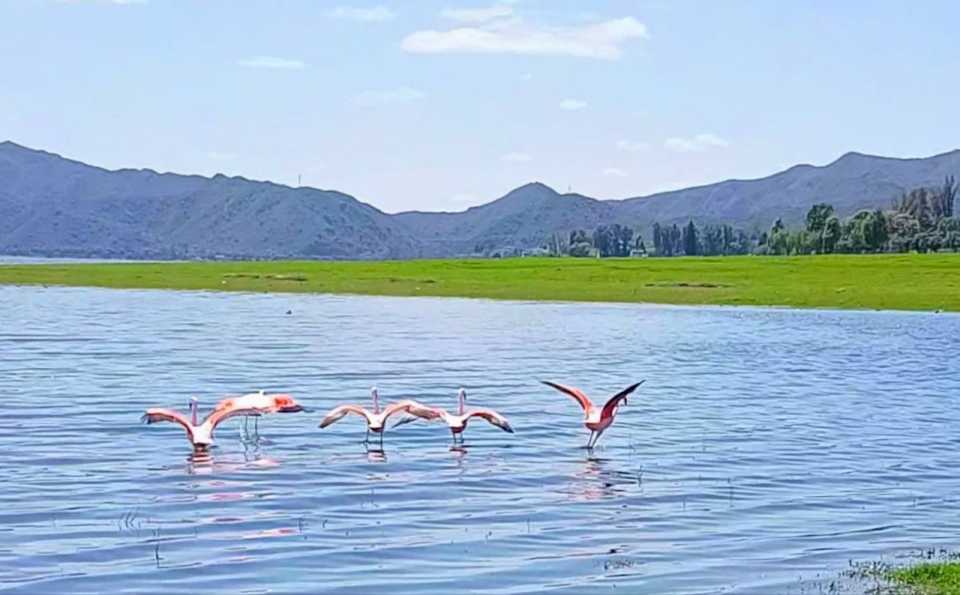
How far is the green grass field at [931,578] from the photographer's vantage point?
1380cm

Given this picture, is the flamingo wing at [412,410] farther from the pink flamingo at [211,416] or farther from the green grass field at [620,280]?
the green grass field at [620,280]

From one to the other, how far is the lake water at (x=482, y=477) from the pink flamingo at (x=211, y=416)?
406 mm

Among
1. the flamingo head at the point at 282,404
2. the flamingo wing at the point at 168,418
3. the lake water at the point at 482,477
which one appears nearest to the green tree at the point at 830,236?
the lake water at the point at 482,477

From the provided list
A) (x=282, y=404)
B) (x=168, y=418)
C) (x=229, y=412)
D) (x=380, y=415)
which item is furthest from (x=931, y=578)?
(x=168, y=418)

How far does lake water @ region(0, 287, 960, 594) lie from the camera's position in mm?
15547

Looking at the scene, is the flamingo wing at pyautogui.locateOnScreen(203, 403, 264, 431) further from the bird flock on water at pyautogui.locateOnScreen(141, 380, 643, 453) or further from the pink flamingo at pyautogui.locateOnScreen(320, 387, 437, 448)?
the pink flamingo at pyautogui.locateOnScreen(320, 387, 437, 448)

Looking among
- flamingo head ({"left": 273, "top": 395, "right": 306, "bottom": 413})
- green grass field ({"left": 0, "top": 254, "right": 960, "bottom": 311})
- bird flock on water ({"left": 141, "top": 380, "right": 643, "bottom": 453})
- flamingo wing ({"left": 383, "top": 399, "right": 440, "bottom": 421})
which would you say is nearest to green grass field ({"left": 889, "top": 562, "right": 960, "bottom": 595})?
bird flock on water ({"left": 141, "top": 380, "right": 643, "bottom": 453})

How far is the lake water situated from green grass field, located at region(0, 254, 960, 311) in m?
37.1

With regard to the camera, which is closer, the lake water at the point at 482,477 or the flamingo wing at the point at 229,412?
the lake water at the point at 482,477

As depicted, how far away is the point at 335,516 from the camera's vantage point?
18156 millimetres

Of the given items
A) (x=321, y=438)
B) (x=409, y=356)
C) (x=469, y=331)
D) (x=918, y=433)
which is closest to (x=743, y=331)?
(x=469, y=331)

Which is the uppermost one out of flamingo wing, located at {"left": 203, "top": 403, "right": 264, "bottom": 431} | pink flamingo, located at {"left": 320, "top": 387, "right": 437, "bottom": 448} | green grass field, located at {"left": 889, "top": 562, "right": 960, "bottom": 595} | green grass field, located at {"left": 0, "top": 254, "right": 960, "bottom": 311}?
green grass field, located at {"left": 0, "top": 254, "right": 960, "bottom": 311}

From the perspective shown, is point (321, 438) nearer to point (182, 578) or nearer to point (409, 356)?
point (182, 578)

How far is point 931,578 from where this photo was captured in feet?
46.8
